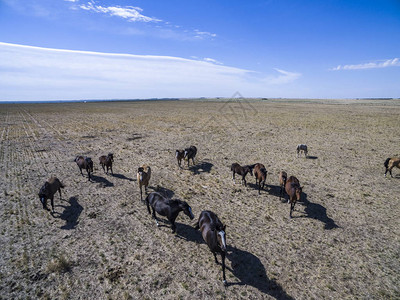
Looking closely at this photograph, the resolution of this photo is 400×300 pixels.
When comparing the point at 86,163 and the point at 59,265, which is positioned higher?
the point at 86,163

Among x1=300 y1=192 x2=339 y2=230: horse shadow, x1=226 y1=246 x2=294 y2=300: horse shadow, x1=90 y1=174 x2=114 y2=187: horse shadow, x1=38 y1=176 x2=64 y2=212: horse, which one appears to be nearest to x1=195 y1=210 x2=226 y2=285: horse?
x1=226 y1=246 x2=294 y2=300: horse shadow

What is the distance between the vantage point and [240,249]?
691 cm

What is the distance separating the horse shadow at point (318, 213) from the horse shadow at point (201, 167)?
249 inches

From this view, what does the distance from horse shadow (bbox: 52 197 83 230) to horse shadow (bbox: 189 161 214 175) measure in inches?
274

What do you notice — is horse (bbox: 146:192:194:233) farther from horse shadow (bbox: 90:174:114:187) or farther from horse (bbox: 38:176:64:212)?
horse shadow (bbox: 90:174:114:187)

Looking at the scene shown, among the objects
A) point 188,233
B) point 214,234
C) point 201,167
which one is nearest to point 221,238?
point 214,234

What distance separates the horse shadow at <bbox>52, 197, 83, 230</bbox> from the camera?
8011mm

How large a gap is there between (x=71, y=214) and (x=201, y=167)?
8.39 m

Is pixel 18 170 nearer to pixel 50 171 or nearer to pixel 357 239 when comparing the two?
pixel 50 171

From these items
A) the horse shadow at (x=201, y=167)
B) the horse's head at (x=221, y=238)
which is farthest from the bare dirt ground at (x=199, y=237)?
the horse's head at (x=221, y=238)

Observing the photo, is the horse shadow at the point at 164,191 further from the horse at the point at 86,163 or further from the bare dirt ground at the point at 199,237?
the horse at the point at 86,163

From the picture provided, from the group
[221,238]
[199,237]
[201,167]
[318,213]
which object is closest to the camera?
[221,238]

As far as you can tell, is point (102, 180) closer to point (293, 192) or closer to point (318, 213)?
point (293, 192)

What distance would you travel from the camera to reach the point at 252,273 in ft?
19.7
